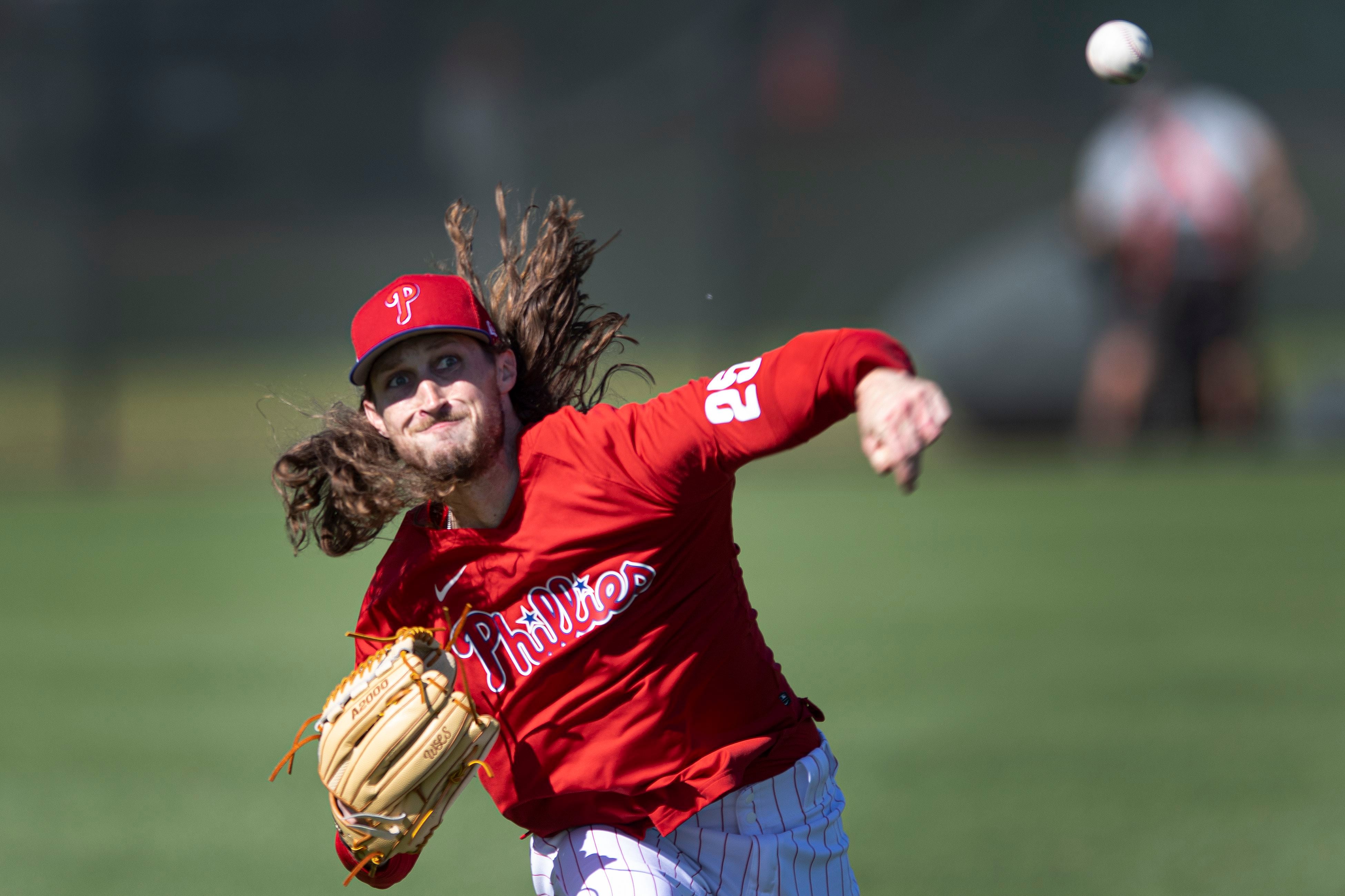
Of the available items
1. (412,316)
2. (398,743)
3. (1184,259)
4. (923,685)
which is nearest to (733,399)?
(412,316)

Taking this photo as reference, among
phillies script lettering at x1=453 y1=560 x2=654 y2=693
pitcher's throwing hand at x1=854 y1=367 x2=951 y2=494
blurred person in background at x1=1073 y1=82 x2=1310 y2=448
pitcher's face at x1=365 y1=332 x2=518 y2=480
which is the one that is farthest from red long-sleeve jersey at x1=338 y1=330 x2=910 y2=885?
blurred person in background at x1=1073 y1=82 x2=1310 y2=448

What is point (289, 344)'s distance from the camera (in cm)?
1606

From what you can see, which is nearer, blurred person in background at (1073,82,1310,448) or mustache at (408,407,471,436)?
mustache at (408,407,471,436)

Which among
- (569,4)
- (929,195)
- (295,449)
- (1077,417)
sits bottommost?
(295,449)

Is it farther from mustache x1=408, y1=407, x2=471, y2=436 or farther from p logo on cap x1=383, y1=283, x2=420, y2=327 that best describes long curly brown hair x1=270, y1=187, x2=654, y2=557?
p logo on cap x1=383, y1=283, x2=420, y2=327

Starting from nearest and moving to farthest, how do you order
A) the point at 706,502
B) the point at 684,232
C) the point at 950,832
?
the point at 706,502, the point at 950,832, the point at 684,232

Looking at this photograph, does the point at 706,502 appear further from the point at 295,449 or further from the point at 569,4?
the point at 569,4

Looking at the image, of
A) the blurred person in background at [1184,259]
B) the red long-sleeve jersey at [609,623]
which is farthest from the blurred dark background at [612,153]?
the red long-sleeve jersey at [609,623]

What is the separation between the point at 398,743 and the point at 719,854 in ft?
2.09

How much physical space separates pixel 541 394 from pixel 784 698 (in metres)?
0.82

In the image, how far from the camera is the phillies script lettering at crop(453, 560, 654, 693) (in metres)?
2.82

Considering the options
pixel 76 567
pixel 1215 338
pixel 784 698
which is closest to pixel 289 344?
pixel 76 567

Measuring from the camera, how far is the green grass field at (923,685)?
4.43 metres

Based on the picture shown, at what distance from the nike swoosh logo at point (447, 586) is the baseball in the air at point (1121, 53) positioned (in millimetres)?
1842
